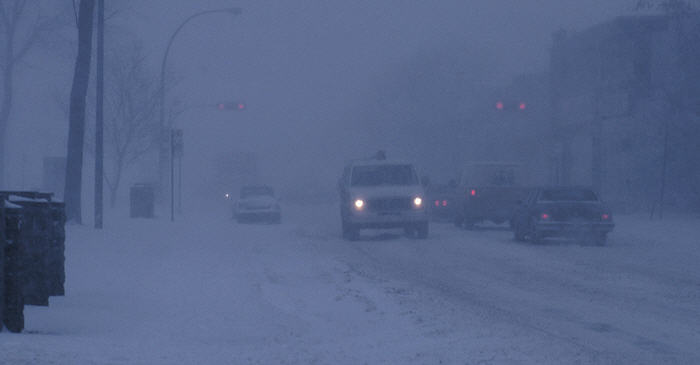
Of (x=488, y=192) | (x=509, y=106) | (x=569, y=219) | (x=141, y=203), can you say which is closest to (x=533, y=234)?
(x=569, y=219)

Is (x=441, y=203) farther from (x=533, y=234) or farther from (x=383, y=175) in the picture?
(x=533, y=234)

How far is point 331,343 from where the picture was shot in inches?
300

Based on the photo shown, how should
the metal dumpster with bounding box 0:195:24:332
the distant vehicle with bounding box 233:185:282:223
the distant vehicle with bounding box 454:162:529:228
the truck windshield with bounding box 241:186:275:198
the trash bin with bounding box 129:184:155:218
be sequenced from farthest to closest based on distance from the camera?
the truck windshield with bounding box 241:186:275:198, the distant vehicle with bounding box 233:185:282:223, the trash bin with bounding box 129:184:155:218, the distant vehicle with bounding box 454:162:529:228, the metal dumpster with bounding box 0:195:24:332

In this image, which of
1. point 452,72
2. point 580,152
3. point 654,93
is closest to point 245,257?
point 654,93

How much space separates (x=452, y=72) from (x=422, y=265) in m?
54.9

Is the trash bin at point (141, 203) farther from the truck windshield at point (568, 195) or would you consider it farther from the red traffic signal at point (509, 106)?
the truck windshield at point (568, 195)

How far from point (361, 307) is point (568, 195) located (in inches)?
464

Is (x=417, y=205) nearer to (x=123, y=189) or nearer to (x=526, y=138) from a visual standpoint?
(x=526, y=138)

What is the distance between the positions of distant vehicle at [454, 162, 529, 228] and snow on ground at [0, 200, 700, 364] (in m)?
6.68

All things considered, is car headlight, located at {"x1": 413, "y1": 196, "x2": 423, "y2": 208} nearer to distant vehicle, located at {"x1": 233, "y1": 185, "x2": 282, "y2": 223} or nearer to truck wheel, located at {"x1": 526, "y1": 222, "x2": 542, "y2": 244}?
truck wheel, located at {"x1": 526, "y1": 222, "x2": 542, "y2": 244}

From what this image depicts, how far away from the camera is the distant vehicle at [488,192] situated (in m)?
24.4

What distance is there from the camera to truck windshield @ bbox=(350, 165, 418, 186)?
71.1 feet

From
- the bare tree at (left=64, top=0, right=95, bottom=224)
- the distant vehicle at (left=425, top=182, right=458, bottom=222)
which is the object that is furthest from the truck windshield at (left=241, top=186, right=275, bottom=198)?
the bare tree at (left=64, top=0, right=95, bottom=224)

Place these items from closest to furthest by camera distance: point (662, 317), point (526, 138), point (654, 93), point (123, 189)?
point (662, 317) → point (654, 93) → point (526, 138) → point (123, 189)
